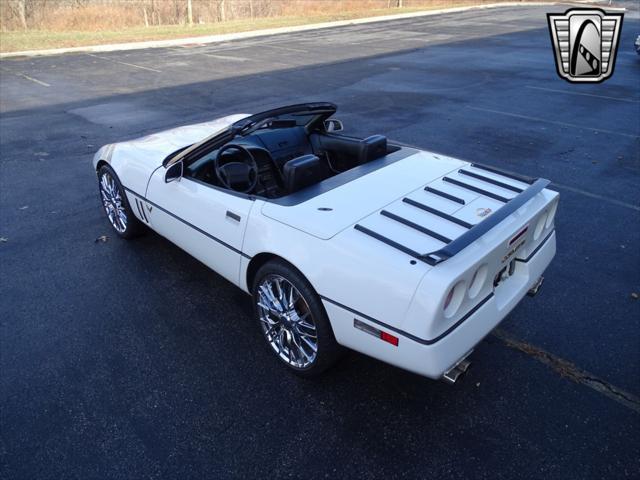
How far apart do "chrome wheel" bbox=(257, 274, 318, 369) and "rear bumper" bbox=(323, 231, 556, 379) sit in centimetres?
28

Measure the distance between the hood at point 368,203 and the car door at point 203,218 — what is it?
0.34 meters

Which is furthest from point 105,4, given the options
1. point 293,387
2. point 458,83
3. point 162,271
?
point 293,387

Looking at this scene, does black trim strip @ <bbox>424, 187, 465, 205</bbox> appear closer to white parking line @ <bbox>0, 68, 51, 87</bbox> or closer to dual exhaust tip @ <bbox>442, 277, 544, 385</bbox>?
dual exhaust tip @ <bbox>442, 277, 544, 385</bbox>

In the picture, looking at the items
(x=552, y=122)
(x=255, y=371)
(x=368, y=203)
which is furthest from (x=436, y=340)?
(x=552, y=122)

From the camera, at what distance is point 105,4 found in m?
26.8

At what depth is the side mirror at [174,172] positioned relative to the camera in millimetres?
3794

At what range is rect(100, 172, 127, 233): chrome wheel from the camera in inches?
187

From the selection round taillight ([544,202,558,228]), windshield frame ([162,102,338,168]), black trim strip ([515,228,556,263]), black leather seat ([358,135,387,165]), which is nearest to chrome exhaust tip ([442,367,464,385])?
black trim strip ([515,228,556,263])

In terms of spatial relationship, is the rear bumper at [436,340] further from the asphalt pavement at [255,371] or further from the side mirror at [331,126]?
the side mirror at [331,126]

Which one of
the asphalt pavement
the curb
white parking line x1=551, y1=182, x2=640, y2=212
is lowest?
the asphalt pavement

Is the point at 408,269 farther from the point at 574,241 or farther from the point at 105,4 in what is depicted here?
the point at 105,4

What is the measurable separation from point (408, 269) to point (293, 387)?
1.24m

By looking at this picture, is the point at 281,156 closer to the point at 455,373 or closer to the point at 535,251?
the point at 535,251

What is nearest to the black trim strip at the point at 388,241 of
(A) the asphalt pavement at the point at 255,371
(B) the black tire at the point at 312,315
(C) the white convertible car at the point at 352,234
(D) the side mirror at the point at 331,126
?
(C) the white convertible car at the point at 352,234
